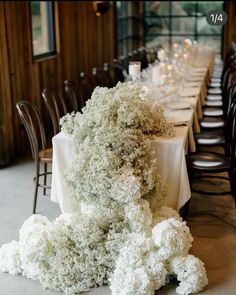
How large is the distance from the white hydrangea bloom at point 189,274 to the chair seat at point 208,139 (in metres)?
1.63

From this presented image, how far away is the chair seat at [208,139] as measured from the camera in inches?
167

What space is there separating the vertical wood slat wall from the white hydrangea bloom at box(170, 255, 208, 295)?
2.91m

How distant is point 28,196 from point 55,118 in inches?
29.6

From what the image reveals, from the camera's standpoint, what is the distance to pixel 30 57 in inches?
230

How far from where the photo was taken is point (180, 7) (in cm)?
1148

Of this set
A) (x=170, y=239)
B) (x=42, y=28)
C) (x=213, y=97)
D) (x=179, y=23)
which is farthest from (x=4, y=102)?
(x=179, y=23)

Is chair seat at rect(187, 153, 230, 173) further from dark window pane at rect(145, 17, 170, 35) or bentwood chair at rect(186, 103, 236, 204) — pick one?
dark window pane at rect(145, 17, 170, 35)

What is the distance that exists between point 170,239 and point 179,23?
9.60 metres

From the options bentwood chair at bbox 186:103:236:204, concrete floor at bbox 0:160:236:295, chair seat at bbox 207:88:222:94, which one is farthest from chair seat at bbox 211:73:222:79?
bentwood chair at bbox 186:103:236:204

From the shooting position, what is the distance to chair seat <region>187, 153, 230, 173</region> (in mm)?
3525

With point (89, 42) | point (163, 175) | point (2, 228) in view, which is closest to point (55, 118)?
point (2, 228)

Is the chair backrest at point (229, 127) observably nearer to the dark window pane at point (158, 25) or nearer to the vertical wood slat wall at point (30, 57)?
the vertical wood slat wall at point (30, 57)

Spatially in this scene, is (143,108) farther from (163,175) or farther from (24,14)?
(24,14)

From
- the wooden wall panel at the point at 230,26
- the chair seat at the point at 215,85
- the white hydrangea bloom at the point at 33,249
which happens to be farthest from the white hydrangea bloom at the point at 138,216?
the wooden wall panel at the point at 230,26
